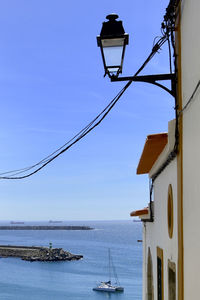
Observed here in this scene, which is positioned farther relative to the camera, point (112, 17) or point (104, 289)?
point (104, 289)

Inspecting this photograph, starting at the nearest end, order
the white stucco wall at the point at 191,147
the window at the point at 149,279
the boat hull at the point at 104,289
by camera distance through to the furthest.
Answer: the white stucco wall at the point at 191,147 < the window at the point at 149,279 < the boat hull at the point at 104,289

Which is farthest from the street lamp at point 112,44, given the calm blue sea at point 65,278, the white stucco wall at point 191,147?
the calm blue sea at point 65,278

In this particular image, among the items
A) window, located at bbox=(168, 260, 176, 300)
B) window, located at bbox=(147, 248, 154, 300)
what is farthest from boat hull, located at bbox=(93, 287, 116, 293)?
window, located at bbox=(168, 260, 176, 300)

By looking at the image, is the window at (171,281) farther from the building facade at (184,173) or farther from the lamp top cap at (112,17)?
the lamp top cap at (112,17)

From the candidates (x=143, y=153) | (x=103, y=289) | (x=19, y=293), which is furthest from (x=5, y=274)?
(x=143, y=153)

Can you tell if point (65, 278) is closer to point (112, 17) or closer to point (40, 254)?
point (40, 254)

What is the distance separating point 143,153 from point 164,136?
2.26 feet

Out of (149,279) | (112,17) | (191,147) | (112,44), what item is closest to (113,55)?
(112,44)

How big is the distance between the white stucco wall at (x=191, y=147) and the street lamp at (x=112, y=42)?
0.52 metres

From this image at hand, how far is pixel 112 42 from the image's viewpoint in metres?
3.22

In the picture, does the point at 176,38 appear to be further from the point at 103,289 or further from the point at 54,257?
the point at 54,257

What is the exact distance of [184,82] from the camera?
130 inches

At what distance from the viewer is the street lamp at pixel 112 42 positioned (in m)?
→ 3.18

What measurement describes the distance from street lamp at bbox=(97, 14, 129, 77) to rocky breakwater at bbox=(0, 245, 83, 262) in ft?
254
